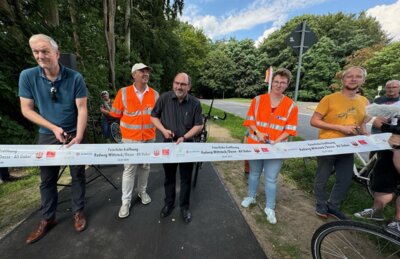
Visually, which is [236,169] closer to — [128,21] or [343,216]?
[343,216]

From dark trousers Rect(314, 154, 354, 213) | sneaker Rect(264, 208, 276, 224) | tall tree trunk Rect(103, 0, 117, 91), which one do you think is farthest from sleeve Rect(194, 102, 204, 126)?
tall tree trunk Rect(103, 0, 117, 91)

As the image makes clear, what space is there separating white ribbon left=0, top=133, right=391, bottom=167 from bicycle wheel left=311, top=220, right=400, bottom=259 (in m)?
0.87

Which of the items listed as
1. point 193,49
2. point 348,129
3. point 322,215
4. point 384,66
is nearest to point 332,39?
point 384,66

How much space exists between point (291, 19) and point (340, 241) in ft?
145

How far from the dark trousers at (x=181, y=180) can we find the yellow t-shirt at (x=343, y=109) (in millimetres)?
1741

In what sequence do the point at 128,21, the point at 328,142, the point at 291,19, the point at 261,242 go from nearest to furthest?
the point at 261,242 → the point at 328,142 → the point at 128,21 → the point at 291,19

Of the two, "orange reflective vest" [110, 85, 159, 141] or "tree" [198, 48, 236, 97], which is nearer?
"orange reflective vest" [110, 85, 159, 141]

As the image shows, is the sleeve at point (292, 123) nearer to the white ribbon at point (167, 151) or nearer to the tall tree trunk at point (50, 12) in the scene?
the white ribbon at point (167, 151)

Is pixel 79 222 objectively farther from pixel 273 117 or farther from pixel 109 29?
pixel 109 29

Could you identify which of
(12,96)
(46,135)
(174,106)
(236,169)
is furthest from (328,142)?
(12,96)

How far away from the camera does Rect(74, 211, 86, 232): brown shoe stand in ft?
7.68

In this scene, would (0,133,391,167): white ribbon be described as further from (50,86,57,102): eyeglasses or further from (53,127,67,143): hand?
(50,86,57,102): eyeglasses

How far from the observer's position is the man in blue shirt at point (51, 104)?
1890 millimetres

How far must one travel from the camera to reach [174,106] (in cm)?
237
